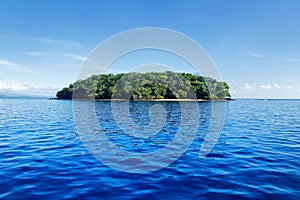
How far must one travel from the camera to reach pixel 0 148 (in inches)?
519

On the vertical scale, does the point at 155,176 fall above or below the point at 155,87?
below

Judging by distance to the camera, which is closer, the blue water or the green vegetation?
the blue water

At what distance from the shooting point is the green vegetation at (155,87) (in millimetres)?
A: 143988

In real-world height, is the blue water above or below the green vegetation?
below

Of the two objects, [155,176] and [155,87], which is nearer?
[155,176]

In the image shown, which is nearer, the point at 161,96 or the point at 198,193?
the point at 198,193

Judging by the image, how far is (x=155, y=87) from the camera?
145m

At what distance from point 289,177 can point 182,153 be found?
5.46m

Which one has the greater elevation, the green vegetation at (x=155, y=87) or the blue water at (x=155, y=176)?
the green vegetation at (x=155, y=87)

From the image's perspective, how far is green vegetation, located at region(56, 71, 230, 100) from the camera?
144 m

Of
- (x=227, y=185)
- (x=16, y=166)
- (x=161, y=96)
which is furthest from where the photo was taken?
(x=161, y=96)

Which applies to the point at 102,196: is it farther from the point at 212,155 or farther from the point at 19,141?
the point at 19,141

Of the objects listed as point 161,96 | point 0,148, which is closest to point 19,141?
point 0,148

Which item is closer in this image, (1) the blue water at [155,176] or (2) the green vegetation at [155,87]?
(1) the blue water at [155,176]
